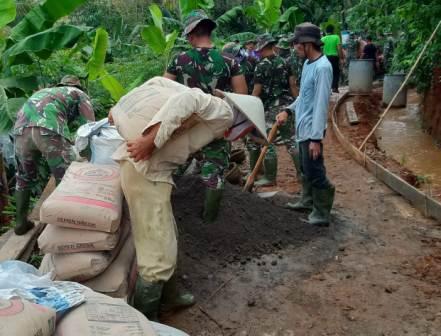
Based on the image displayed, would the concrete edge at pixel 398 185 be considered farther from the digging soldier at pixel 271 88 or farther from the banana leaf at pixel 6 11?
the banana leaf at pixel 6 11

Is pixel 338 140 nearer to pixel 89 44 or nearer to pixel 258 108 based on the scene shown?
pixel 89 44

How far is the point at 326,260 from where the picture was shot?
4207mm

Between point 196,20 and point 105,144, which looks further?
point 196,20

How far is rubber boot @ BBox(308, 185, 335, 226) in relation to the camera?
475cm

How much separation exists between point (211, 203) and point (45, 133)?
1464mm

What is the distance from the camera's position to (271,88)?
6273 millimetres

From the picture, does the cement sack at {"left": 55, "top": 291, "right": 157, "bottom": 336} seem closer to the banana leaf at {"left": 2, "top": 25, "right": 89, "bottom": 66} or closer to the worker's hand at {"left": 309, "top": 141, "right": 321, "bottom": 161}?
the worker's hand at {"left": 309, "top": 141, "right": 321, "bottom": 161}

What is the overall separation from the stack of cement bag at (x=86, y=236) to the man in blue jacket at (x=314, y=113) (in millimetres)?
1957

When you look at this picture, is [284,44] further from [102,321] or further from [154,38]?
[102,321]

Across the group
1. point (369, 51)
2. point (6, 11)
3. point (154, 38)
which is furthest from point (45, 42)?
point (369, 51)

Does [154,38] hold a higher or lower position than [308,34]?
lower

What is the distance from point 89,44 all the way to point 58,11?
243 centimetres

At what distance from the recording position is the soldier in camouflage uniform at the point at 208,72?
13.2 ft

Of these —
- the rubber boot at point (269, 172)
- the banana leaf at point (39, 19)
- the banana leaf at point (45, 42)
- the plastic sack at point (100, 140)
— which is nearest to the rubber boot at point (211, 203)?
the plastic sack at point (100, 140)
